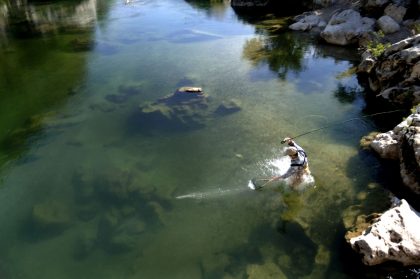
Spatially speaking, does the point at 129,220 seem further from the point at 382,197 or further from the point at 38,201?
the point at 382,197

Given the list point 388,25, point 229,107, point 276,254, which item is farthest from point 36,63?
point 388,25

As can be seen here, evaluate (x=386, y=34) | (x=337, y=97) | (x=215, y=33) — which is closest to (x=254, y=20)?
(x=215, y=33)

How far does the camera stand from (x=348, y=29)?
30.5 meters

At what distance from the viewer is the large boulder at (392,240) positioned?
10.4 metres

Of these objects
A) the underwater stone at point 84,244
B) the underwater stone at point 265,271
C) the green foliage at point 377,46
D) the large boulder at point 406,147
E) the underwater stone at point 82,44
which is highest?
the green foliage at point 377,46

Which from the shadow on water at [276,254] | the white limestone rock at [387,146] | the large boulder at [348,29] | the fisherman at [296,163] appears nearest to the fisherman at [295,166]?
the fisherman at [296,163]

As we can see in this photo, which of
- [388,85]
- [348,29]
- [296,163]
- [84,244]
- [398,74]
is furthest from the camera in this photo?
[348,29]

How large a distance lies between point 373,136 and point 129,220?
39.4 ft

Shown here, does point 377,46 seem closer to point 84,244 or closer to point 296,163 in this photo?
point 296,163

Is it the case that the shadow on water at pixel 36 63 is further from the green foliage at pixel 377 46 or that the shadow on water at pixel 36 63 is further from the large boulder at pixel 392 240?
the green foliage at pixel 377 46

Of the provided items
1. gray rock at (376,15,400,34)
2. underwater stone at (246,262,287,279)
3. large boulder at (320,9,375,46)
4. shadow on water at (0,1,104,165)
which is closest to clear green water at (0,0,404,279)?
underwater stone at (246,262,287,279)

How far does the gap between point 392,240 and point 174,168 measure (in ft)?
29.5

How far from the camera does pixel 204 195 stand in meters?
14.3

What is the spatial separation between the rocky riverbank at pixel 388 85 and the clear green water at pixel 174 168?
0.90m
